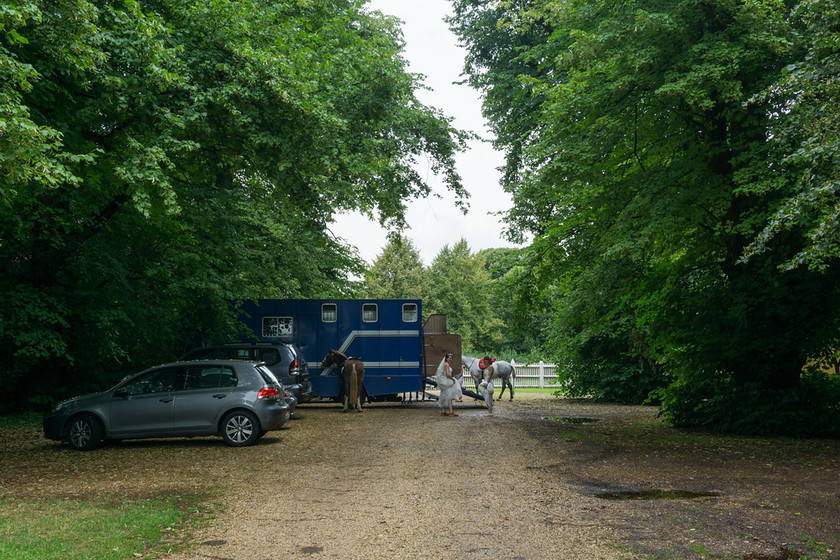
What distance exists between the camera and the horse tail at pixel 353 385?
20.8 m

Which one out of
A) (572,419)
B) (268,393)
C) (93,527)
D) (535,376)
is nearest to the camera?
(93,527)

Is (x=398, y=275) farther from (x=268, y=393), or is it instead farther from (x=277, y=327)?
(x=268, y=393)

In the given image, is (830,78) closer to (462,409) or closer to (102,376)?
(462,409)

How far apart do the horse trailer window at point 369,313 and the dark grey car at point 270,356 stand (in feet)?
13.4

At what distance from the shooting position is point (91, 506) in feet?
25.6

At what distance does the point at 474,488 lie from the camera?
29.0 ft

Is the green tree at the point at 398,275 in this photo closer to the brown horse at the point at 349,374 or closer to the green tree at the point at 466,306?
the green tree at the point at 466,306

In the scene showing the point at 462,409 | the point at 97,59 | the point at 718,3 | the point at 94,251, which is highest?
the point at 718,3

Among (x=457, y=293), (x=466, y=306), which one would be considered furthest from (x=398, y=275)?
(x=466, y=306)

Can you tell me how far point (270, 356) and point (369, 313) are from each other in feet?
15.4

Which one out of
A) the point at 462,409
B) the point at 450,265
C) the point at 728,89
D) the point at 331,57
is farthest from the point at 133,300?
the point at 450,265

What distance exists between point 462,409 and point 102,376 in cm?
1018

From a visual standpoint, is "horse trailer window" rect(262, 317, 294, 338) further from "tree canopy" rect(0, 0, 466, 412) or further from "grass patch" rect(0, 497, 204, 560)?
"grass patch" rect(0, 497, 204, 560)

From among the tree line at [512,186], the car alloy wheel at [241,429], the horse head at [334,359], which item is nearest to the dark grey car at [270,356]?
the tree line at [512,186]
